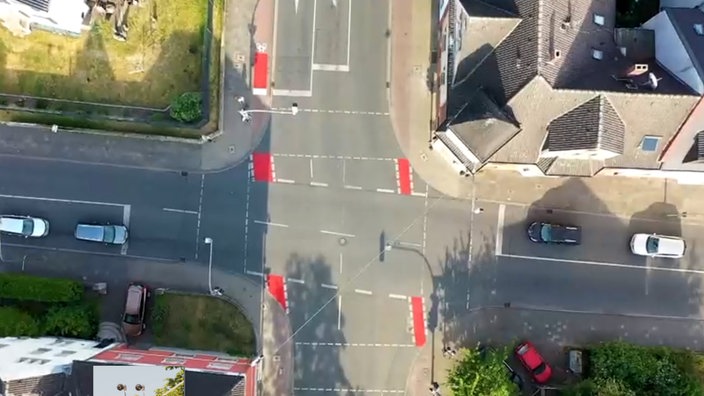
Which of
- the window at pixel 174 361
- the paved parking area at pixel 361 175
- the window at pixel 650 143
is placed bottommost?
the window at pixel 174 361

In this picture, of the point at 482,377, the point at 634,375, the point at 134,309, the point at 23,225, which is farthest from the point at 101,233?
the point at 634,375

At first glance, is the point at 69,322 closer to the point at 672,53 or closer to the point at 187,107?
the point at 187,107

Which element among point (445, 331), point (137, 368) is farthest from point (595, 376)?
point (137, 368)

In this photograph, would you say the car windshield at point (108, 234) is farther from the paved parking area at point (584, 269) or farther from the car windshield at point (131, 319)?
the paved parking area at point (584, 269)

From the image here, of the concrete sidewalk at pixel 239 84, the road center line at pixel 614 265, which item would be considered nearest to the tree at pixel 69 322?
the concrete sidewalk at pixel 239 84

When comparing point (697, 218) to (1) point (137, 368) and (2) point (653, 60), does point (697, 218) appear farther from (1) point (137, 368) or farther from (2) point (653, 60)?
(1) point (137, 368)

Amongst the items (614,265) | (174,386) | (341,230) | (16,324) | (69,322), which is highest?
(341,230)
